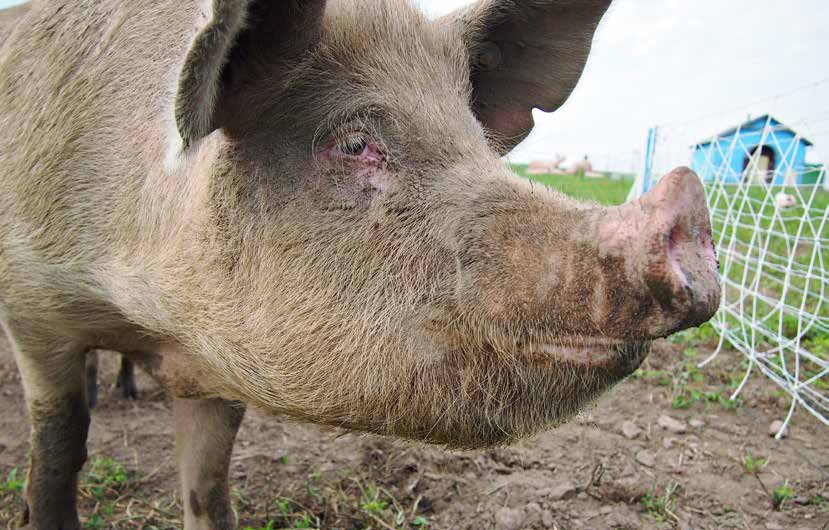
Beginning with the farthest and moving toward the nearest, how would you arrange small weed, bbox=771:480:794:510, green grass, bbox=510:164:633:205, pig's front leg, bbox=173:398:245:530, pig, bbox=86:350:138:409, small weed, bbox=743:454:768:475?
pig, bbox=86:350:138:409 → small weed, bbox=743:454:768:475 → small weed, bbox=771:480:794:510 → pig's front leg, bbox=173:398:245:530 → green grass, bbox=510:164:633:205

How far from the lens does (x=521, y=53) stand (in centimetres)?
264

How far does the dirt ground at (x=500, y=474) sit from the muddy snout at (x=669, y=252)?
1642 millimetres

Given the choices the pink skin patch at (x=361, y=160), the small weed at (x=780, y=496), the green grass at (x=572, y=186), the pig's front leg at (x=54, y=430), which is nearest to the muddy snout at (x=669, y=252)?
the green grass at (x=572, y=186)

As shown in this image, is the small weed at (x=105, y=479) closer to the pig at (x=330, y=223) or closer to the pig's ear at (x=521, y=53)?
the pig at (x=330, y=223)

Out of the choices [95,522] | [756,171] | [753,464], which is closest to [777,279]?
[756,171]

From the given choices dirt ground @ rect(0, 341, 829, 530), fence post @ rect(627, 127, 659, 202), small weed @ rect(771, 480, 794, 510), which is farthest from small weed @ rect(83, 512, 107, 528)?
fence post @ rect(627, 127, 659, 202)

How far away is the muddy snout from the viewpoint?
1.31 m

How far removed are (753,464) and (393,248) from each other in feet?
9.40

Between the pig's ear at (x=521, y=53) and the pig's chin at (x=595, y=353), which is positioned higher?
the pig's ear at (x=521, y=53)

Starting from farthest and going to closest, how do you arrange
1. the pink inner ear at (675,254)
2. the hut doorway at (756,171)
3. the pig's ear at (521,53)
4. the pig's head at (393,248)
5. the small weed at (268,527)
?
1. the hut doorway at (756,171)
2. the small weed at (268,527)
3. the pig's ear at (521,53)
4. the pig's head at (393,248)
5. the pink inner ear at (675,254)

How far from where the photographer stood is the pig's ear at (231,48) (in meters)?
1.48

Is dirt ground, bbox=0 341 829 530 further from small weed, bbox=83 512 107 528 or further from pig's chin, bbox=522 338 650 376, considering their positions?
pig's chin, bbox=522 338 650 376

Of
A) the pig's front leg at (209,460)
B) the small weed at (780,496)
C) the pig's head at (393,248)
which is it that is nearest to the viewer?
the pig's head at (393,248)

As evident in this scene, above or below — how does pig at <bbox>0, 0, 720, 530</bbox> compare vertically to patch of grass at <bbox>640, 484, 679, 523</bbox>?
above
